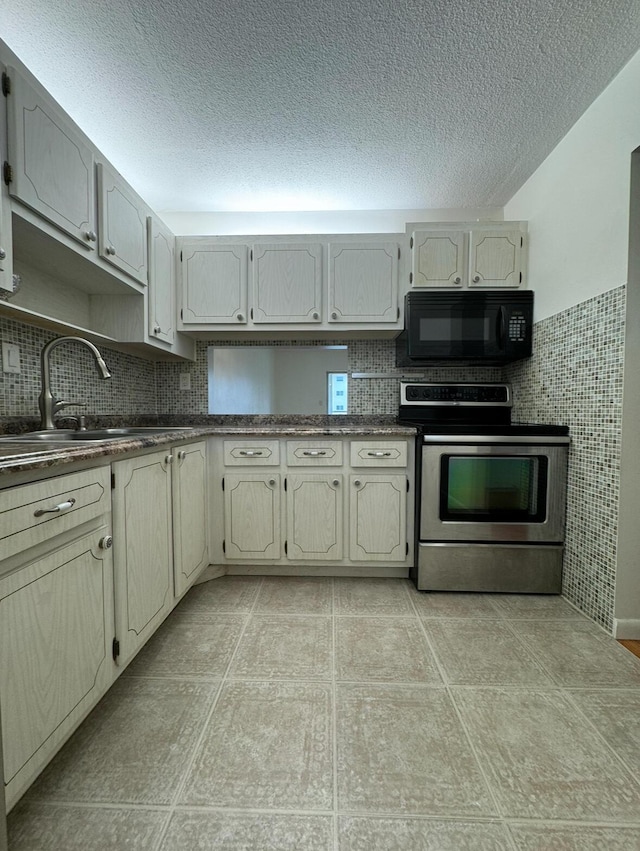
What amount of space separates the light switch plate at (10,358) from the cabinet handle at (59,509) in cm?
93

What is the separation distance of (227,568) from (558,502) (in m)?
1.87

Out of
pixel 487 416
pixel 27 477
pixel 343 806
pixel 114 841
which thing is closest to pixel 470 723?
pixel 343 806

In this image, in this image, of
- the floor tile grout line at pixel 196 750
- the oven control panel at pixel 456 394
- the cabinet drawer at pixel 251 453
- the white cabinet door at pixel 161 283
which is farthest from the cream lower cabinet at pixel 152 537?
the oven control panel at pixel 456 394

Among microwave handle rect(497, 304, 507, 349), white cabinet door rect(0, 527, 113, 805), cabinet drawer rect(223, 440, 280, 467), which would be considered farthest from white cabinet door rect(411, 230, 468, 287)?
white cabinet door rect(0, 527, 113, 805)

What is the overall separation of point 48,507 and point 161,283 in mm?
1715

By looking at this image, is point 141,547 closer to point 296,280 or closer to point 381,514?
point 381,514

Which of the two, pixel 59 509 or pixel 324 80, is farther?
pixel 324 80

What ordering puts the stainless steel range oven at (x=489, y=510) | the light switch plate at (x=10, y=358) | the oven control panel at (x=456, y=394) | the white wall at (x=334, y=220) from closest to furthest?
the light switch plate at (x=10, y=358) < the stainless steel range oven at (x=489, y=510) < the oven control panel at (x=456, y=394) < the white wall at (x=334, y=220)

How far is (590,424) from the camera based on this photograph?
1.84 meters

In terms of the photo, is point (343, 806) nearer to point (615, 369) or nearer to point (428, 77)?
point (615, 369)

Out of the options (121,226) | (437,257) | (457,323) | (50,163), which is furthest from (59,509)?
(437,257)

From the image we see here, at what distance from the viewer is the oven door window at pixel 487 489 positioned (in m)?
2.06

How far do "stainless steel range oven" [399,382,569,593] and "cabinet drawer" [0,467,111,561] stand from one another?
1547 millimetres

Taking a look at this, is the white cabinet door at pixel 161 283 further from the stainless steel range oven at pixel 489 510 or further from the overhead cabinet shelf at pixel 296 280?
the stainless steel range oven at pixel 489 510
